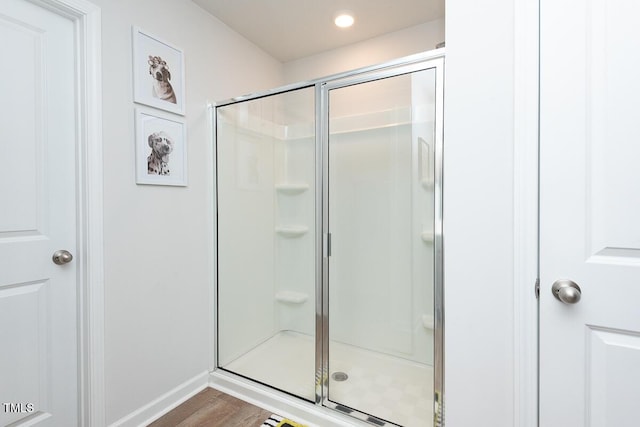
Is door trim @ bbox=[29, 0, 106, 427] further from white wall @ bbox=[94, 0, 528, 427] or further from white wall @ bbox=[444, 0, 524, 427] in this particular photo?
white wall @ bbox=[444, 0, 524, 427]

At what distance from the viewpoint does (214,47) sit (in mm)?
2086

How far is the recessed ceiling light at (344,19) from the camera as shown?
82.8 inches

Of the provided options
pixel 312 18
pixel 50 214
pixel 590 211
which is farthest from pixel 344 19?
pixel 50 214

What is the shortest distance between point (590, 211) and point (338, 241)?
48.1 inches

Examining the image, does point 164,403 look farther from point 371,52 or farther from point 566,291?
point 371,52

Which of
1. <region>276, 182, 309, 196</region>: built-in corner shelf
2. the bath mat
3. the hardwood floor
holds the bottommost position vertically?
the hardwood floor

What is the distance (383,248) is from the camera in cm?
199

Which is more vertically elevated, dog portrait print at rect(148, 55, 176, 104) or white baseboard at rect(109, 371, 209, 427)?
dog portrait print at rect(148, 55, 176, 104)

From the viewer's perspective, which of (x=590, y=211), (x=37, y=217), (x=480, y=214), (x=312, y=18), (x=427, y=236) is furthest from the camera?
(x=312, y=18)

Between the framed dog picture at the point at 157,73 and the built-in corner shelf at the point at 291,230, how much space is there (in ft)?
3.31

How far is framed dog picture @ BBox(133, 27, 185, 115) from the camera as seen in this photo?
1607 millimetres

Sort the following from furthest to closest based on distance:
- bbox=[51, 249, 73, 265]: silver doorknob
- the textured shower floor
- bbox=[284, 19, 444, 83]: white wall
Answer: bbox=[284, 19, 444, 83]: white wall < the textured shower floor < bbox=[51, 249, 73, 265]: silver doorknob

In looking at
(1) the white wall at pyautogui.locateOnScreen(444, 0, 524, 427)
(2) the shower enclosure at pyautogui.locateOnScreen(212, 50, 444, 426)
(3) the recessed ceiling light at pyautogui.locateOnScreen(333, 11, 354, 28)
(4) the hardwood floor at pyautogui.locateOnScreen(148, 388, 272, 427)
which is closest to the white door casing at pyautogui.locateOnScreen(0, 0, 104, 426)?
(4) the hardwood floor at pyautogui.locateOnScreen(148, 388, 272, 427)

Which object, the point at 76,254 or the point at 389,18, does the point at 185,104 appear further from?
the point at 389,18
